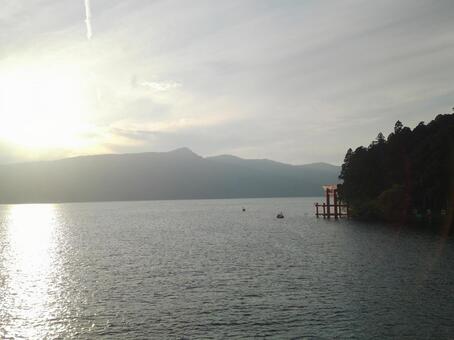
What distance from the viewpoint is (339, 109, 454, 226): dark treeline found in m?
104

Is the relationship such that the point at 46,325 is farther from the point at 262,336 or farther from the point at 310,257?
the point at 310,257

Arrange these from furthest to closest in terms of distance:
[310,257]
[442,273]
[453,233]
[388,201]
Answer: [388,201] → [453,233] → [310,257] → [442,273]

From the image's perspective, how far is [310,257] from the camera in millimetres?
65688

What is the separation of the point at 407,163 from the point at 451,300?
9412cm

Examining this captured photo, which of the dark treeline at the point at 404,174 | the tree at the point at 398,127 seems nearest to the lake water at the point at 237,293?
the dark treeline at the point at 404,174

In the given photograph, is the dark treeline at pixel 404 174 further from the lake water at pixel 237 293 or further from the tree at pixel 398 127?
the lake water at pixel 237 293

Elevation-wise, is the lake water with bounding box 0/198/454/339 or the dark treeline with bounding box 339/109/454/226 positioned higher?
the dark treeline with bounding box 339/109/454/226

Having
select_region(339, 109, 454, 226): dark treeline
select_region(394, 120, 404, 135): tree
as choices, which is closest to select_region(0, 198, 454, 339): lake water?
select_region(339, 109, 454, 226): dark treeline

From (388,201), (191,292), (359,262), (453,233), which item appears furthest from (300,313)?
(388,201)

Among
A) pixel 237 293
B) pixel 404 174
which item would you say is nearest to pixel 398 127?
pixel 404 174

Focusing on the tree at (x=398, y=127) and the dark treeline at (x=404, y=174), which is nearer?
the dark treeline at (x=404, y=174)

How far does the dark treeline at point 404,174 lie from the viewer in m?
104

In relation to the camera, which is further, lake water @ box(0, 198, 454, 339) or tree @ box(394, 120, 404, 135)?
tree @ box(394, 120, 404, 135)

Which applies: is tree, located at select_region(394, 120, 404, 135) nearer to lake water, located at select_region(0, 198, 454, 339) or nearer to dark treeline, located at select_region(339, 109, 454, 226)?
dark treeline, located at select_region(339, 109, 454, 226)
